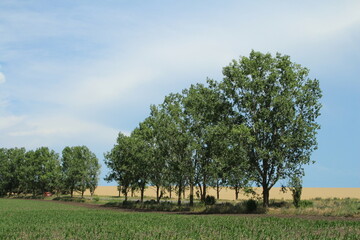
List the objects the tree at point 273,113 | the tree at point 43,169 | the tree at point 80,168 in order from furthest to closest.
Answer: the tree at point 43,169 → the tree at point 80,168 → the tree at point 273,113

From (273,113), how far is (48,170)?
9510cm

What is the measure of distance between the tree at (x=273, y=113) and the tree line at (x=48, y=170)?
68.8m

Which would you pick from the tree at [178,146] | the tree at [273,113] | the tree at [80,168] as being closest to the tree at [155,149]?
the tree at [178,146]

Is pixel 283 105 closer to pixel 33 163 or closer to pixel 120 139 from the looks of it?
pixel 120 139

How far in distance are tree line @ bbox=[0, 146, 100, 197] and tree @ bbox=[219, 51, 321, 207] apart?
68841 mm

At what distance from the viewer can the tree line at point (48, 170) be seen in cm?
10400

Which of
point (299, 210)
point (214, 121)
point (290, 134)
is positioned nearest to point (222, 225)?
point (299, 210)

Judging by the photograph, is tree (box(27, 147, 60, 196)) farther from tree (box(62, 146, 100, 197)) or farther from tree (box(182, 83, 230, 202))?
tree (box(182, 83, 230, 202))

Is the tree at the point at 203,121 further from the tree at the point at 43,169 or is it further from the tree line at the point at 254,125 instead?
the tree at the point at 43,169

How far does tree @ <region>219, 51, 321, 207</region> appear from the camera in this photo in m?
41.8

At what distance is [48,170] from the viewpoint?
117625 mm

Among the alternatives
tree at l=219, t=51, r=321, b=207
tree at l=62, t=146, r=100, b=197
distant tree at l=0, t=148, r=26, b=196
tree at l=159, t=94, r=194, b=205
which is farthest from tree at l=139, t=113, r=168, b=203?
distant tree at l=0, t=148, r=26, b=196

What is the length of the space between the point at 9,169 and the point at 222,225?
129902 mm

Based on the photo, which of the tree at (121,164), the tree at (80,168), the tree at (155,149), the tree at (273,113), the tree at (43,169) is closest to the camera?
the tree at (273,113)
